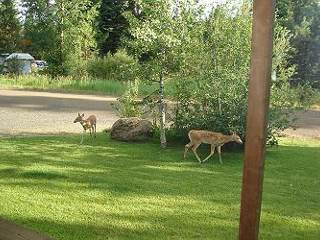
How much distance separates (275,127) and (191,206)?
19.8 feet

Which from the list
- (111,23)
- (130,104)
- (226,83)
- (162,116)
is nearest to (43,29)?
(111,23)

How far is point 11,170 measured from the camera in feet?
28.8

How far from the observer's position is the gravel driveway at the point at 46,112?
612 inches


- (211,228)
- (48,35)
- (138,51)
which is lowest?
(211,228)

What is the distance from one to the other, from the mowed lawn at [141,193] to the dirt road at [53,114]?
11.7 feet

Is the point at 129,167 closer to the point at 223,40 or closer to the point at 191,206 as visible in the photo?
the point at 191,206

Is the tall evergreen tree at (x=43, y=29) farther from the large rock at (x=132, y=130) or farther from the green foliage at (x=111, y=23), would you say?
the large rock at (x=132, y=130)

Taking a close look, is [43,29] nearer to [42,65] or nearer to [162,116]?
[42,65]

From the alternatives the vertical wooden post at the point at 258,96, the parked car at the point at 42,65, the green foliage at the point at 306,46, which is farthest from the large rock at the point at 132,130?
the parked car at the point at 42,65

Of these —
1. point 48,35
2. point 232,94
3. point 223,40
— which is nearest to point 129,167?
point 232,94

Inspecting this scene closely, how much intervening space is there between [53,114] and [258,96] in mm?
17055

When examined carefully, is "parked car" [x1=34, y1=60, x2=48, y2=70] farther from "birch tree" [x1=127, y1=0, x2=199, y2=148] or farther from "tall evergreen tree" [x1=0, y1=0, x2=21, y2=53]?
"birch tree" [x1=127, y1=0, x2=199, y2=148]

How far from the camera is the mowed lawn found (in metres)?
5.96

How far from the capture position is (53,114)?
63.9ft
